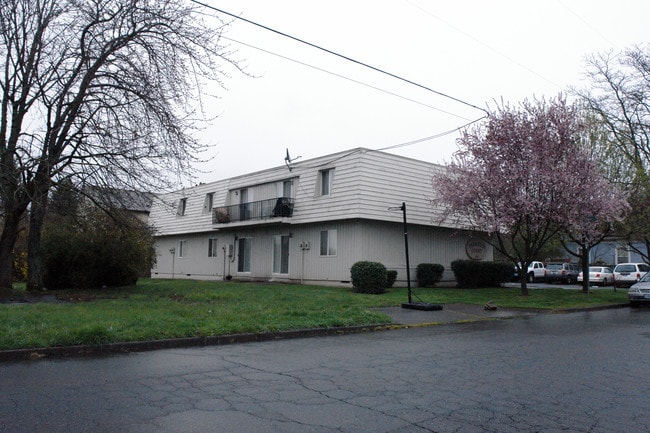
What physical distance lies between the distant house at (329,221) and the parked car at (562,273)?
475 inches

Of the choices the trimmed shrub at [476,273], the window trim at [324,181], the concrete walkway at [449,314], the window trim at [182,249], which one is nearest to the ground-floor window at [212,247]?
the window trim at [182,249]

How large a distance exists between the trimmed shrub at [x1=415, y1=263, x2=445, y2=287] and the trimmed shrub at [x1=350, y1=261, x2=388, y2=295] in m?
4.27

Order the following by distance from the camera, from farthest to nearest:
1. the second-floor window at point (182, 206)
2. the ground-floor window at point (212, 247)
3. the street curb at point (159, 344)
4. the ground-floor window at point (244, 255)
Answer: the second-floor window at point (182, 206)
the ground-floor window at point (212, 247)
the ground-floor window at point (244, 255)
the street curb at point (159, 344)

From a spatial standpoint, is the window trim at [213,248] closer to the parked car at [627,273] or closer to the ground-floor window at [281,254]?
the ground-floor window at [281,254]

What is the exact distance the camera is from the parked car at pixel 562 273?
39131 mm

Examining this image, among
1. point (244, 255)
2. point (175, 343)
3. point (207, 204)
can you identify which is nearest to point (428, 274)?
point (244, 255)

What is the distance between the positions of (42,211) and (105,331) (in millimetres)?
9881

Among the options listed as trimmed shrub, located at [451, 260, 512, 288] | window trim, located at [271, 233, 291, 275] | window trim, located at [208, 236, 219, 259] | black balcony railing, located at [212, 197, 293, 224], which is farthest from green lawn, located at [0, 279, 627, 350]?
window trim, located at [208, 236, 219, 259]

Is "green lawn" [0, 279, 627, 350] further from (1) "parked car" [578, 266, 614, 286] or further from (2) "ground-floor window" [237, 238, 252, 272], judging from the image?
(1) "parked car" [578, 266, 614, 286]

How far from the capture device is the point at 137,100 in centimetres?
1619

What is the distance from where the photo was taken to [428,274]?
25656 millimetres

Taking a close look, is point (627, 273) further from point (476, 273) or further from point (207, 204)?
point (207, 204)

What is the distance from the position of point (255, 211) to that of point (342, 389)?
74.7 ft

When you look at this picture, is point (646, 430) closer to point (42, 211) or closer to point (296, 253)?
point (42, 211)
